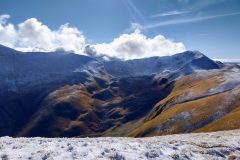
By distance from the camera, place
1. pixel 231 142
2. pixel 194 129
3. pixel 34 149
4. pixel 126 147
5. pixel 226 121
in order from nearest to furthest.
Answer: pixel 34 149 → pixel 126 147 → pixel 231 142 → pixel 226 121 → pixel 194 129

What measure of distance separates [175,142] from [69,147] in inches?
448

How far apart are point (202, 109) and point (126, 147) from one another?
371 feet

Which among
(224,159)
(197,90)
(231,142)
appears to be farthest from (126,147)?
(197,90)

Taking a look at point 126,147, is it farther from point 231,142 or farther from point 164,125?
point 164,125

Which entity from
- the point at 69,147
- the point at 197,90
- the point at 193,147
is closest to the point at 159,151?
the point at 193,147

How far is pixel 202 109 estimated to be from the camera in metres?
137

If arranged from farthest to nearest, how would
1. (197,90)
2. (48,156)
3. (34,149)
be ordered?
1. (197,90)
2. (34,149)
3. (48,156)

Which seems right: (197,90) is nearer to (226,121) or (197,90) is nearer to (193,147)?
(226,121)

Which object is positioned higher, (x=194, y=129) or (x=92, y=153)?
(x=92, y=153)

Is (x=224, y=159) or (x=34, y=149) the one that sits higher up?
(x=34, y=149)

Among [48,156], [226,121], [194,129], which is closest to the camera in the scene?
[48,156]

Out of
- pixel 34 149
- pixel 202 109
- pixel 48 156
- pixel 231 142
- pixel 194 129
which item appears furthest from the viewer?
pixel 202 109

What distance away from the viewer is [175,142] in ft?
110

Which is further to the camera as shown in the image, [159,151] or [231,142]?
[231,142]
